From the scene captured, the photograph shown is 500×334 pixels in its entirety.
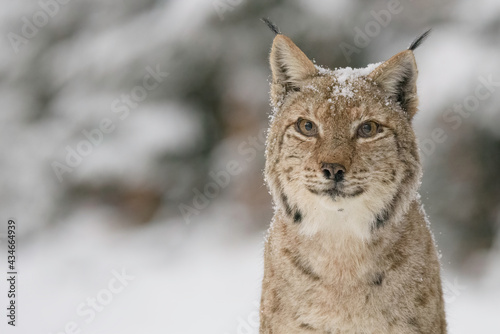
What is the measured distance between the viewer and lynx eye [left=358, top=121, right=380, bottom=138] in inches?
124

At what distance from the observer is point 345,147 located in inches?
119

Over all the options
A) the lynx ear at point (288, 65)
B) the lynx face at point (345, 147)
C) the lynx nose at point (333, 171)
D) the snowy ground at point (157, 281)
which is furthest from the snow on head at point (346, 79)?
the snowy ground at point (157, 281)

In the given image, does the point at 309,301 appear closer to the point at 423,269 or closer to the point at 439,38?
the point at 423,269

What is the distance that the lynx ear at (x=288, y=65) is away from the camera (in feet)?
11.2

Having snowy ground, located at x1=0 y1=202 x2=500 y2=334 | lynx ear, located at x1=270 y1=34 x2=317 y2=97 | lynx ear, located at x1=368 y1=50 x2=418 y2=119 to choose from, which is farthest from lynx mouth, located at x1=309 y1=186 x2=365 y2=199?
snowy ground, located at x1=0 y1=202 x2=500 y2=334

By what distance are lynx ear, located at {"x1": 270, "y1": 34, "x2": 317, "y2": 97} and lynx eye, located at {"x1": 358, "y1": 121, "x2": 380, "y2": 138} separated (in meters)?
0.53

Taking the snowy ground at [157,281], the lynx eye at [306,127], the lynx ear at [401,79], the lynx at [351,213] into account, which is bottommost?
the snowy ground at [157,281]

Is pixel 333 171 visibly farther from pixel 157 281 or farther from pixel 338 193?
pixel 157 281

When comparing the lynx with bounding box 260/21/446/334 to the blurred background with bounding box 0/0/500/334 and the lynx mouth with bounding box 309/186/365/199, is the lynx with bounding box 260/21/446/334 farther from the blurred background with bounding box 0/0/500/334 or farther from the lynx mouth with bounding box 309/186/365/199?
the blurred background with bounding box 0/0/500/334

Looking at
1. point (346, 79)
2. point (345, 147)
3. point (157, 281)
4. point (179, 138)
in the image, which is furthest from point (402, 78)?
point (179, 138)

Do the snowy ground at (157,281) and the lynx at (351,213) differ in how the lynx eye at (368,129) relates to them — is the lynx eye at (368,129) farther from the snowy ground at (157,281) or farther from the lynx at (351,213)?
the snowy ground at (157,281)

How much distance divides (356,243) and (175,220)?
5783mm

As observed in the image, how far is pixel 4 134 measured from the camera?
373 inches

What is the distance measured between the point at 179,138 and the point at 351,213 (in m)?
5.95
